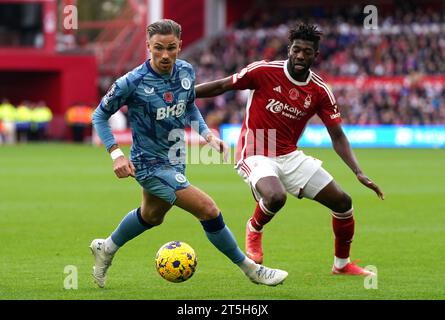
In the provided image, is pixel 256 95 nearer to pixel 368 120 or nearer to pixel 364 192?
pixel 364 192

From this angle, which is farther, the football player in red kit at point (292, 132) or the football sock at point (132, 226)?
the football player in red kit at point (292, 132)

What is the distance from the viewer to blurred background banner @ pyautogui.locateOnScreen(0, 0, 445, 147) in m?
41.8

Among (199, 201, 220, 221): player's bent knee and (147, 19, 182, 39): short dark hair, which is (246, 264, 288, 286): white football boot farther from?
(147, 19, 182, 39): short dark hair

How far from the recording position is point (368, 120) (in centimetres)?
Result: 4091

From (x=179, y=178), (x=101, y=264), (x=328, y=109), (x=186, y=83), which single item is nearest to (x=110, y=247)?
(x=101, y=264)

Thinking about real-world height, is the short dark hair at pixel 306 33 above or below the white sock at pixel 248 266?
above

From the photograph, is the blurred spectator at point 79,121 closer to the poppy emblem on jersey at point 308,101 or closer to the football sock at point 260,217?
the football sock at point 260,217

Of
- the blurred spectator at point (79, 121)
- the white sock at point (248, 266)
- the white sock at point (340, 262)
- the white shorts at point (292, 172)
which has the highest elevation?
the white shorts at point (292, 172)

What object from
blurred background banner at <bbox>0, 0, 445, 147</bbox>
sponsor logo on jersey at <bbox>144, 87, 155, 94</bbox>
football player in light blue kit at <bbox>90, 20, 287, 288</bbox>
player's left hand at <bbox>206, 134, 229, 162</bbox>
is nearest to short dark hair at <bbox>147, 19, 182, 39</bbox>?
football player in light blue kit at <bbox>90, 20, 287, 288</bbox>

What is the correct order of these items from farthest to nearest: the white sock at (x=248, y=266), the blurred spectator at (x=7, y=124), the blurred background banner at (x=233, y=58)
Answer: the blurred spectator at (x=7, y=124)
the blurred background banner at (x=233, y=58)
the white sock at (x=248, y=266)

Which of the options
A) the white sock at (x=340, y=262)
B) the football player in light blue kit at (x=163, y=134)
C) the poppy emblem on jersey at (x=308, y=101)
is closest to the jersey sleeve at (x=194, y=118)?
the football player in light blue kit at (x=163, y=134)

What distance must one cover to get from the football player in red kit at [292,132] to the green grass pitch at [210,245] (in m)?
0.62

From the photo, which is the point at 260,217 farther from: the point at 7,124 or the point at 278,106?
the point at 7,124

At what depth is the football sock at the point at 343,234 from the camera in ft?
30.1
